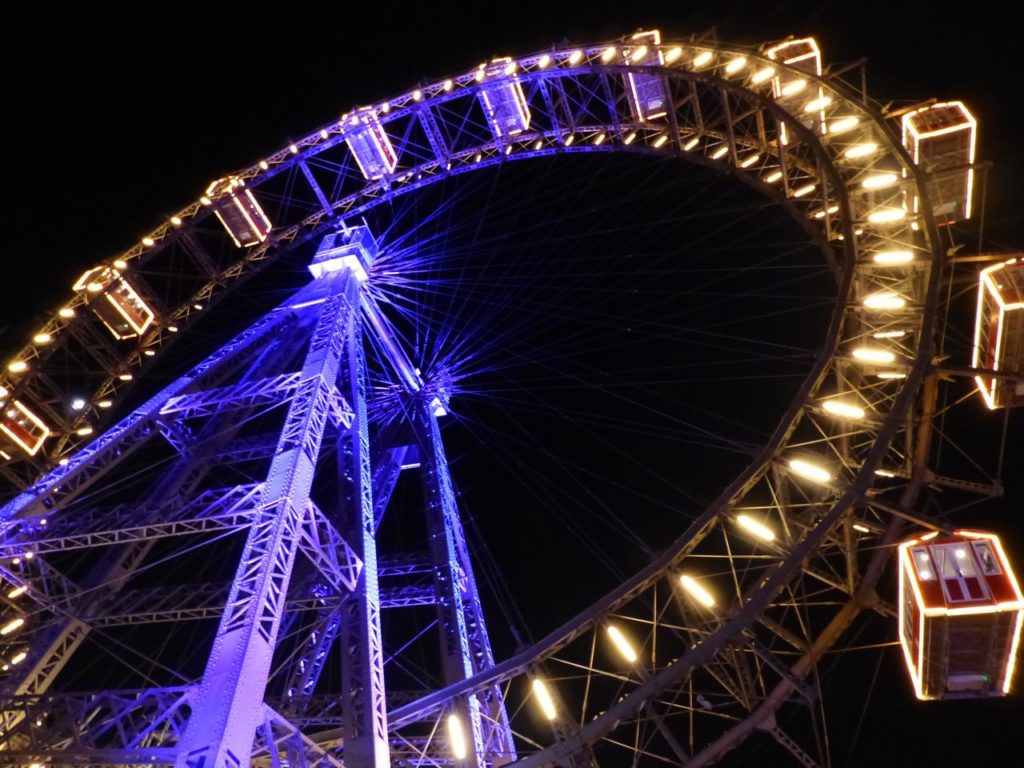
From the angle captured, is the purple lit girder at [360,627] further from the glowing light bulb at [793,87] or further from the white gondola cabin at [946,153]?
the white gondola cabin at [946,153]

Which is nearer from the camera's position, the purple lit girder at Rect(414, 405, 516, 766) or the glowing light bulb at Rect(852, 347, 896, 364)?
the purple lit girder at Rect(414, 405, 516, 766)

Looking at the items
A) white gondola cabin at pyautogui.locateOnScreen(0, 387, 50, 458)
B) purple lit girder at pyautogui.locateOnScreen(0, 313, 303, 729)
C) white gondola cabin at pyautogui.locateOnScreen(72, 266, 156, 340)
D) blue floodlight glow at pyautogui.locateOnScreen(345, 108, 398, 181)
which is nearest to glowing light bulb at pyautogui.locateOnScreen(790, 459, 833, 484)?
purple lit girder at pyautogui.locateOnScreen(0, 313, 303, 729)

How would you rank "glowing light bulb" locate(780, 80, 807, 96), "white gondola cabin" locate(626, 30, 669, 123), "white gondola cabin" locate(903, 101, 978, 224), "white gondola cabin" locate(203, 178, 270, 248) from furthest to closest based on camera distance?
"white gondola cabin" locate(203, 178, 270, 248) → "white gondola cabin" locate(626, 30, 669, 123) → "glowing light bulb" locate(780, 80, 807, 96) → "white gondola cabin" locate(903, 101, 978, 224)

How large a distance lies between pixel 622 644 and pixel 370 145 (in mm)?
14338

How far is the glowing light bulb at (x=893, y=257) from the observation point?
46.6 ft

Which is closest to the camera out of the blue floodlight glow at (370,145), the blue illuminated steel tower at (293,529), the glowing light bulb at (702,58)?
the blue illuminated steel tower at (293,529)

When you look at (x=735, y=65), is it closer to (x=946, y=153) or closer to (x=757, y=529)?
(x=946, y=153)

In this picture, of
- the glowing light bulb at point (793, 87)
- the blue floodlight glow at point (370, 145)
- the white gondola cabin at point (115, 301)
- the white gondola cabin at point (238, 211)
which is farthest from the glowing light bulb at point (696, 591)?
the white gondola cabin at point (115, 301)

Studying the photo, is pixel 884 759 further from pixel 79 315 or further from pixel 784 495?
pixel 79 315

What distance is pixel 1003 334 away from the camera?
43.0 ft

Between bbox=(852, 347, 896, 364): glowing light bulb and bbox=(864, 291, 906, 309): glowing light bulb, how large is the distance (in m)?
0.79

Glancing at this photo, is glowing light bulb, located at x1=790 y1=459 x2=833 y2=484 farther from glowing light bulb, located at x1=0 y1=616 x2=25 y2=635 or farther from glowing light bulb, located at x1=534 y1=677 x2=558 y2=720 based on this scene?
glowing light bulb, located at x1=0 y1=616 x2=25 y2=635

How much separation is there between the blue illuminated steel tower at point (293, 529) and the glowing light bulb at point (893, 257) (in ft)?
31.9

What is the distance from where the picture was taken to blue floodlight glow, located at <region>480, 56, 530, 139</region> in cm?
1927
